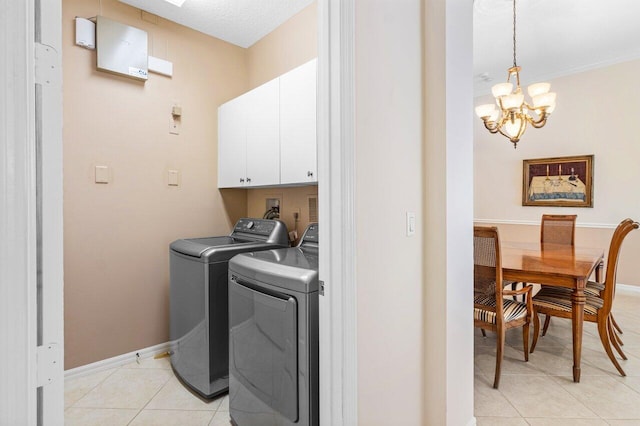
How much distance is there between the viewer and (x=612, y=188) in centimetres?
423

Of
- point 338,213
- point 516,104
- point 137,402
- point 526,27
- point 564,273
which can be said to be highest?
point 526,27

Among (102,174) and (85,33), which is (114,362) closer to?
(102,174)

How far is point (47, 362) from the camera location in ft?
2.17

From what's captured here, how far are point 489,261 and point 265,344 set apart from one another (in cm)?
153

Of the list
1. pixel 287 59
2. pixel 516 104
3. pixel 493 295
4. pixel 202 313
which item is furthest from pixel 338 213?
pixel 516 104

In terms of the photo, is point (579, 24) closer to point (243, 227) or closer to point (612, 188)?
point (612, 188)

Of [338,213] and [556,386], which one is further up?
[338,213]

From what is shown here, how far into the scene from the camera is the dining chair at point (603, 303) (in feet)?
7.68

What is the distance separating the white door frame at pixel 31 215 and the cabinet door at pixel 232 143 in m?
2.00

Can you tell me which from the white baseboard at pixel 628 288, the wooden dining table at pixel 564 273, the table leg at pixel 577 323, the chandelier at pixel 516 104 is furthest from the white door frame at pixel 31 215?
the white baseboard at pixel 628 288

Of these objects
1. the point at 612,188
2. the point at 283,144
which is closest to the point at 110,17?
the point at 283,144

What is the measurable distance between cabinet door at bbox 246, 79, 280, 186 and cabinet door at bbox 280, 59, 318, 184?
71mm

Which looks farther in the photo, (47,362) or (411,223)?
(411,223)

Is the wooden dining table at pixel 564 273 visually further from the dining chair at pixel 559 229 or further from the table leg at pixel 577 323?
the dining chair at pixel 559 229
